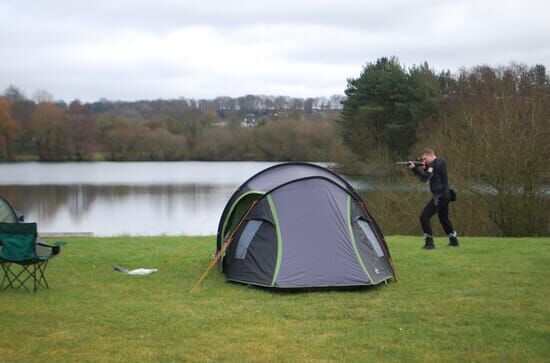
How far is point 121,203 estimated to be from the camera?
97.6 ft

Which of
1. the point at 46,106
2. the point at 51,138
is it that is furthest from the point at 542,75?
the point at 46,106

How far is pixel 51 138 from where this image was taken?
72812 millimetres

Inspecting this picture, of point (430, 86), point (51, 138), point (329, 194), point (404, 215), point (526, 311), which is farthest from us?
point (51, 138)

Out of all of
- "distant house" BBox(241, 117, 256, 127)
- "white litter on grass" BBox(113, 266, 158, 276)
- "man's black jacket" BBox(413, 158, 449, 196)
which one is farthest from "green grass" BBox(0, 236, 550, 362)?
"distant house" BBox(241, 117, 256, 127)

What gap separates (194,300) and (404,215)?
42.6 feet

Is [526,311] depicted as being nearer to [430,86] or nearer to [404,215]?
[404,215]

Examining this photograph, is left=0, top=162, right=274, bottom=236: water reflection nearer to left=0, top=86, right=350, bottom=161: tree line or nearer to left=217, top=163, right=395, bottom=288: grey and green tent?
left=217, top=163, right=395, bottom=288: grey and green tent

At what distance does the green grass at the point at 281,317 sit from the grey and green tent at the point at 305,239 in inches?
8.5

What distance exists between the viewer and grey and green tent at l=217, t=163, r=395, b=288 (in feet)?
26.5

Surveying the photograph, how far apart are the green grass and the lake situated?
1086 centimetres

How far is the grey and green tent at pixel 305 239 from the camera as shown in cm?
807

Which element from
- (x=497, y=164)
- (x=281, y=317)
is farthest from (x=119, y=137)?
(x=281, y=317)

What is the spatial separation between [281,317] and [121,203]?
79.1ft

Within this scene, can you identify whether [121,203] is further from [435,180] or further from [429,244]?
[435,180]
